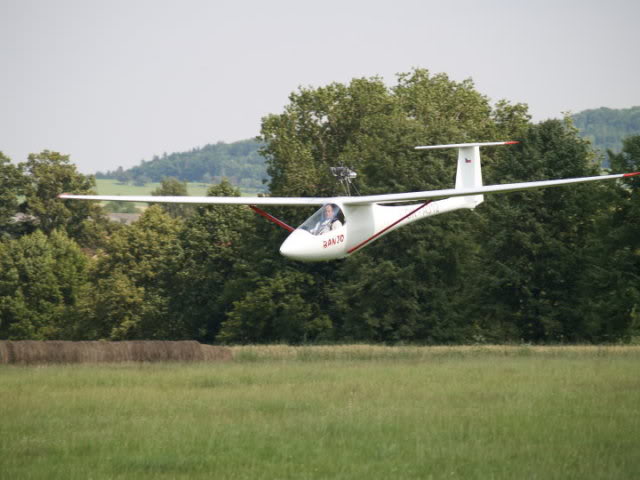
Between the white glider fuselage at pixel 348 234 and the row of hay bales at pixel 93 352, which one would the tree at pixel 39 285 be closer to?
the row of hay bales at pixel 93 352

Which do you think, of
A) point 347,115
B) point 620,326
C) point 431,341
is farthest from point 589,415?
point 347,115

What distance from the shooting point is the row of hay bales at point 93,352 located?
28969mm

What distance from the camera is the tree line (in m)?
49.4

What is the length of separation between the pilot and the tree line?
20.3m

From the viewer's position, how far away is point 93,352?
2962 cm

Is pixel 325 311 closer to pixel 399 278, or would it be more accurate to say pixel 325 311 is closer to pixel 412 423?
pixel 399 278

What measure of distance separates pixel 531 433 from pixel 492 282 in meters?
34.0

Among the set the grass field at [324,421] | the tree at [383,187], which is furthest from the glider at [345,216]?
the tree at [383,187]

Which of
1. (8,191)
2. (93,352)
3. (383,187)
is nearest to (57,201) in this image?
(8,191)

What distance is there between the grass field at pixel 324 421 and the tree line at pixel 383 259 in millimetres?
22130

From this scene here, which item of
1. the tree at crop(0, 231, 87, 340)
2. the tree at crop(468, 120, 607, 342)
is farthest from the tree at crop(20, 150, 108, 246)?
the tree at crop(468, 120, 607, 342)

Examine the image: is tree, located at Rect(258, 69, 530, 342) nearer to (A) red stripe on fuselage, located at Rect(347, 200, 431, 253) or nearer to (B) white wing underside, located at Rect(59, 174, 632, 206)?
(A) red stripe on fuselage, located at Rect(347, 200, 431, 253)

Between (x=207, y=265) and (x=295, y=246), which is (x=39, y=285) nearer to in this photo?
(x=207, y=265)

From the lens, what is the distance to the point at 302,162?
208 feet
